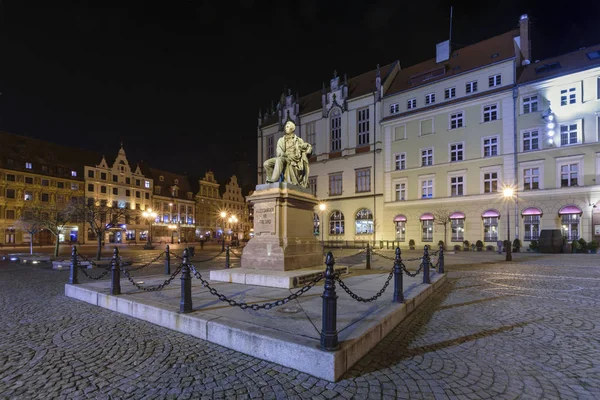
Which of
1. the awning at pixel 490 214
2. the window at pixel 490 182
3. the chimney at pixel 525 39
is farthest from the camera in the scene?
the chimney at pixel 525 39

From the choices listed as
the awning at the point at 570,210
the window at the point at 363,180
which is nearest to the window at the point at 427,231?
the window at the point at 363,180

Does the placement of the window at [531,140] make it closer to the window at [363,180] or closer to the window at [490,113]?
the window at [490,113]

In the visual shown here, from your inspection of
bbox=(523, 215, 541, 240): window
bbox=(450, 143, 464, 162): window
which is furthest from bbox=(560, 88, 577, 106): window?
bbox=(523, 215, 541, 240): window

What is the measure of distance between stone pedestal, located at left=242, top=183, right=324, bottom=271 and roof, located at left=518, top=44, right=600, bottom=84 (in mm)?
29702

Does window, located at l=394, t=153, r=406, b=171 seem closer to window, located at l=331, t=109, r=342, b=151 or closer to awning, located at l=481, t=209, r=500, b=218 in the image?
window, located at l=331, t=109, r=342, b=151

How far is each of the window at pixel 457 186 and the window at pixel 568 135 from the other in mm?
8358

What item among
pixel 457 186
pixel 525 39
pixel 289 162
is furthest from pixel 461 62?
pixel 289 162

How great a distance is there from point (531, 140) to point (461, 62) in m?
12.5

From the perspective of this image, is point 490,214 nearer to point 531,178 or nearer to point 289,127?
point 531,178

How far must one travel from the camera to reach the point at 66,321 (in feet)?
20.2

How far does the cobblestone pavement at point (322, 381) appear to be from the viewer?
11.6ft

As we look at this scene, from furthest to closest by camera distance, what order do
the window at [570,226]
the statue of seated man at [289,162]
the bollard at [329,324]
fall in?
the window at [570,226] < the statue of seated man at [289,162] < the bollard at [329,324]

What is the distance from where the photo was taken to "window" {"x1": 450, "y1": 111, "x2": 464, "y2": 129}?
107ft

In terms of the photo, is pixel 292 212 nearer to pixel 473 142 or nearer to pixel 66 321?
pixel 66 321
